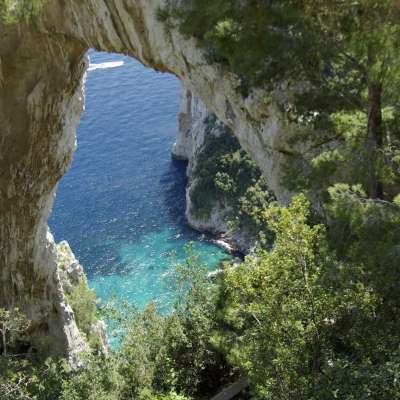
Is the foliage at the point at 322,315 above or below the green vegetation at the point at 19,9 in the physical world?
below

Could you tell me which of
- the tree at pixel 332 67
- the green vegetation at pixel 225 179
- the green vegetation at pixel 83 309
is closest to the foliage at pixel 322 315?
the tree at pixel 332 67

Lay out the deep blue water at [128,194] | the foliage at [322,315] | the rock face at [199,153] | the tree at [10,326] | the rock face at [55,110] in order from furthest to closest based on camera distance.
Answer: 1. the rock face at [199,153]
2. the deep blue water at [128,194]
3. the tree at [10,326]
4. the rock face at [55,110]
5. the foliage at [322,315]

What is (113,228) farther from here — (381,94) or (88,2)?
(381,94)

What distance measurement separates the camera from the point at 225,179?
120 feet

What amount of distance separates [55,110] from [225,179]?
71.8 ft

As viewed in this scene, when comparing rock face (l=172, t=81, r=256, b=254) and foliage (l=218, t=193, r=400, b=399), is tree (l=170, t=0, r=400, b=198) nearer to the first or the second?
foliage (l=218, t=193, r=400, b=399)

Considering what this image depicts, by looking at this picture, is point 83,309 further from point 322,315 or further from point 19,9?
point 322,315

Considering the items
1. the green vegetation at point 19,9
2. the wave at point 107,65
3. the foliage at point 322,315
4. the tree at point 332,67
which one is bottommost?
the foliage at point 322,315

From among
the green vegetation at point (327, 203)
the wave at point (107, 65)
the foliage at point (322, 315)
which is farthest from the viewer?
the wave at point (107, 65)

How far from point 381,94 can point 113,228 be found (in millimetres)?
31001

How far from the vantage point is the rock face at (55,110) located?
890 cm

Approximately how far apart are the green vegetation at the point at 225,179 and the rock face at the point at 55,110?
57.2 ft

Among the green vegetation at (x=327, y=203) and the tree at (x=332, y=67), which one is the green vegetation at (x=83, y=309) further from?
the tree at (x=332, y=67)

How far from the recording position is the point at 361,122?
22.6 ft
